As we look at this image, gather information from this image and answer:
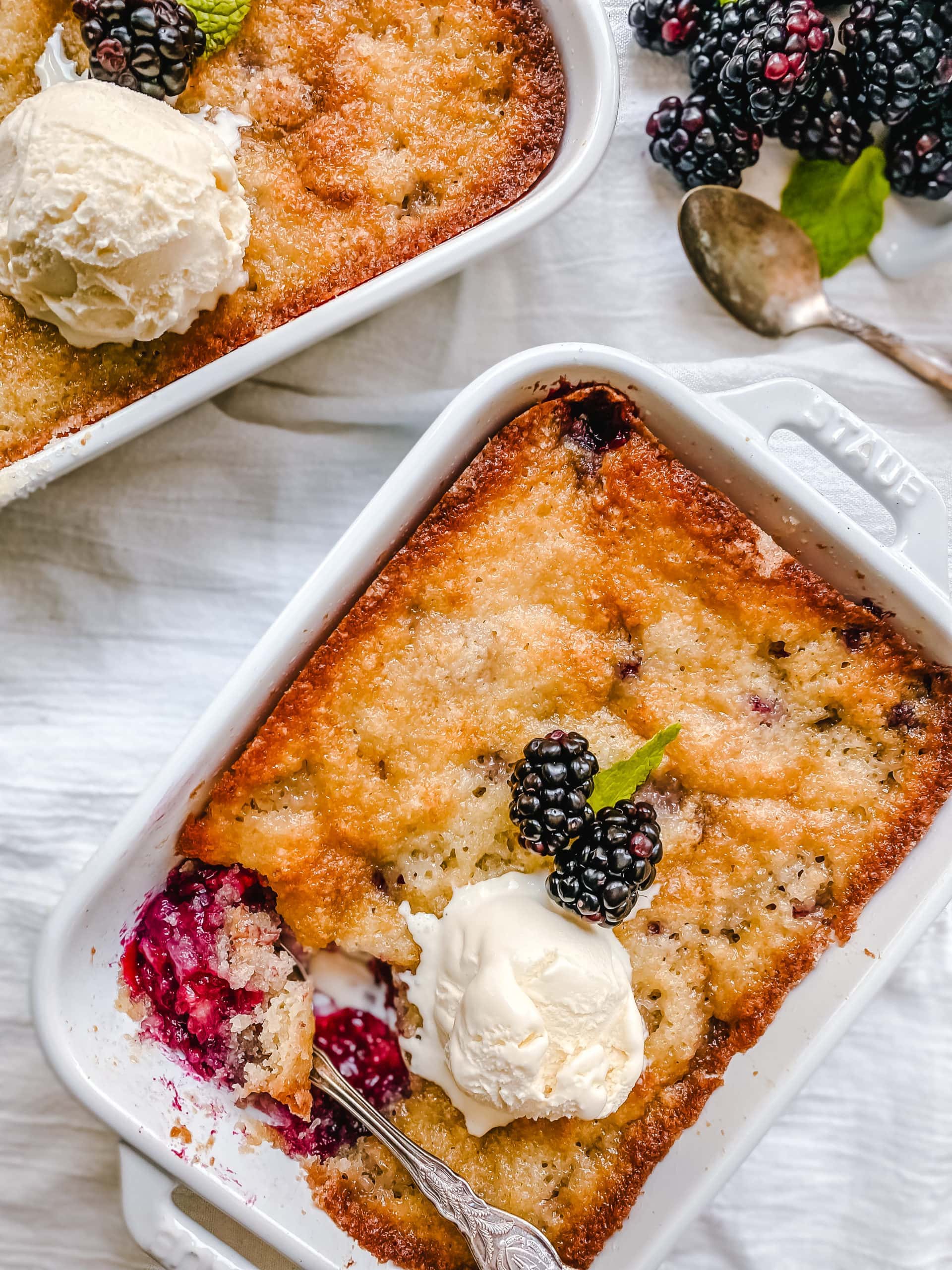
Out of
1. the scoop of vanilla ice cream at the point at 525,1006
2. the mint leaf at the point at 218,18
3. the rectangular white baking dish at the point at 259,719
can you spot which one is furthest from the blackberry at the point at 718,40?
the scoop of vanilla ice cream at the point at 525,1006

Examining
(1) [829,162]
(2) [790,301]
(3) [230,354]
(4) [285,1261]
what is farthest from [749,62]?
(4) [285,1261]

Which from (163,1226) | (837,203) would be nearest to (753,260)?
(837,203)

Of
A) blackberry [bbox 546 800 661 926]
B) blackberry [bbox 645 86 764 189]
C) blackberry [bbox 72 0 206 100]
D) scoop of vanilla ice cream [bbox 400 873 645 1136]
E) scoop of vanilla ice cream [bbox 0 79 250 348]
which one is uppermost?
blackberry [bbox 645 86 764 189]

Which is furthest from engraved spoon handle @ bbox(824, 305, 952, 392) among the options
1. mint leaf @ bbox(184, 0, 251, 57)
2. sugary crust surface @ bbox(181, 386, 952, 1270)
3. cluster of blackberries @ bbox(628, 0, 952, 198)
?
mint leaf @ bbox(184, 0, 251, 57)

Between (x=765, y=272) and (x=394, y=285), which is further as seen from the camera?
(x=765, y=272)

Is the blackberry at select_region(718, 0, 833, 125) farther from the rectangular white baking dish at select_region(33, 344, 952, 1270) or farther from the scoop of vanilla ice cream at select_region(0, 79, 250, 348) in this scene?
the scoop of vanilla ice cream at select_region(0, 79, 250, 348)

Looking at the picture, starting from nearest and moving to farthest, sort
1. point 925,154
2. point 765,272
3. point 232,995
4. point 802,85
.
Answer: point 232,995 < point 802,85 < point 925,154 < point 765,272

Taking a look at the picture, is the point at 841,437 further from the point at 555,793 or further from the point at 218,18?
the point at 218,18
